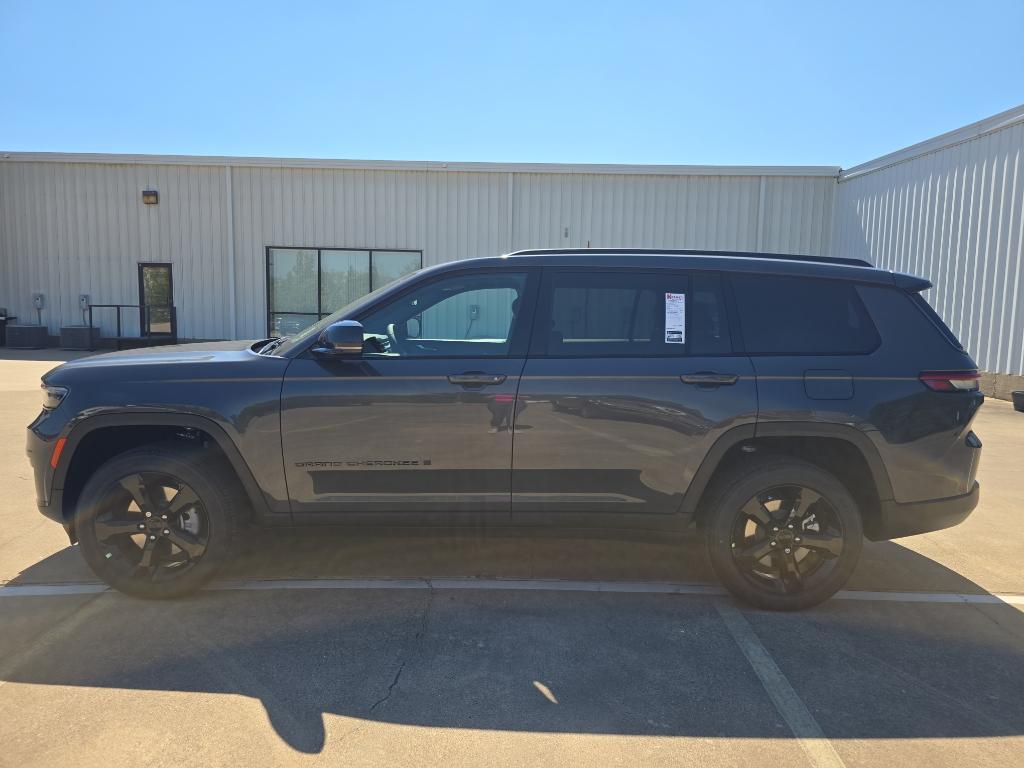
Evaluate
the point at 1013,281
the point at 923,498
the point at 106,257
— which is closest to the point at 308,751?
the point at 923,498

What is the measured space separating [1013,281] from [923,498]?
378 inches

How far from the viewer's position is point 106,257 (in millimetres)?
18172

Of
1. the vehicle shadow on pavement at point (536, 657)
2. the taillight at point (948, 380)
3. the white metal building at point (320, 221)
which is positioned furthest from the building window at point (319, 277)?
the taillight at point (948, 380)

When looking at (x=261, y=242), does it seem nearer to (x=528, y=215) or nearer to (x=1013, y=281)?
(x=528, y=215)

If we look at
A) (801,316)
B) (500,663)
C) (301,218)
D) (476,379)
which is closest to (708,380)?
(801,316)

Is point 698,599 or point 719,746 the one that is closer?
point 719,746

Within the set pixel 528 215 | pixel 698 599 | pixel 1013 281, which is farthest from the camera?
pixel 528 215

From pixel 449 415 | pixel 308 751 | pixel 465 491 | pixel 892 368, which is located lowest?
pixel 308 751

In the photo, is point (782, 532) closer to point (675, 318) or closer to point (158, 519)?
point (675, 318)

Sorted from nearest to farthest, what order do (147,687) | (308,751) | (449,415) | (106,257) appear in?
(308,751) < (147,687) < (449,415) < (106,257)

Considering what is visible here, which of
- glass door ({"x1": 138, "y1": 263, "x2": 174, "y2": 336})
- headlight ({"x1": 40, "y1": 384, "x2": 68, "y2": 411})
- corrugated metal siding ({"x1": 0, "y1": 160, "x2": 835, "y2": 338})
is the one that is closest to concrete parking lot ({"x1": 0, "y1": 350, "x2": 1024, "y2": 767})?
headlight ({"x1": 40, "y1": 384, "x2": 68, "y2": 411})

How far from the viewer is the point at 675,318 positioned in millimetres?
3625

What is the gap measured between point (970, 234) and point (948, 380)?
10260 mm

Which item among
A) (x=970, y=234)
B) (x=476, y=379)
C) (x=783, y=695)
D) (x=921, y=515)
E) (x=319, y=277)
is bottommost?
(x=783, y=695)
